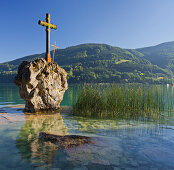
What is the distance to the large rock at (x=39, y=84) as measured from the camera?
6777 millimetres

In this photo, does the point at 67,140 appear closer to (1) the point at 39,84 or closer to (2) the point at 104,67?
(1) the point at 39,84

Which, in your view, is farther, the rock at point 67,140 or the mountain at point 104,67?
the mountain at point 104,67

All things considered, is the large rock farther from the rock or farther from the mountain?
the mountain

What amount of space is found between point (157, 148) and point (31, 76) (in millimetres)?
5201

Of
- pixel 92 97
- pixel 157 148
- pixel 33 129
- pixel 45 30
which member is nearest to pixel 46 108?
pixel 92 97

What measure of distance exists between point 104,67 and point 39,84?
9067cm

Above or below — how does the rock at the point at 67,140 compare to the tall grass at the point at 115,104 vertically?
below

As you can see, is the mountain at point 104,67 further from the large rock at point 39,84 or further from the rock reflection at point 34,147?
the rock reflection at point 34,147

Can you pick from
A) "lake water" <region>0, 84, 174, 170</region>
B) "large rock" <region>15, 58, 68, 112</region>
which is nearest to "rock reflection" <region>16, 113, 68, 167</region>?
"lake water" <region>0, 84, 174, 170</region>

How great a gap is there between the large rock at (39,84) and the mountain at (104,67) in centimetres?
5264

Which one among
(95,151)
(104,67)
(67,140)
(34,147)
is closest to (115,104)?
(67,140)

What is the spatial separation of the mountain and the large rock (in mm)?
52637

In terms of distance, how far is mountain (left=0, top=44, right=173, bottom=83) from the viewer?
71250 millimetres

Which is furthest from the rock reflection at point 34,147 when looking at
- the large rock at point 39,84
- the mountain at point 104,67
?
the mountain at point 104,67
